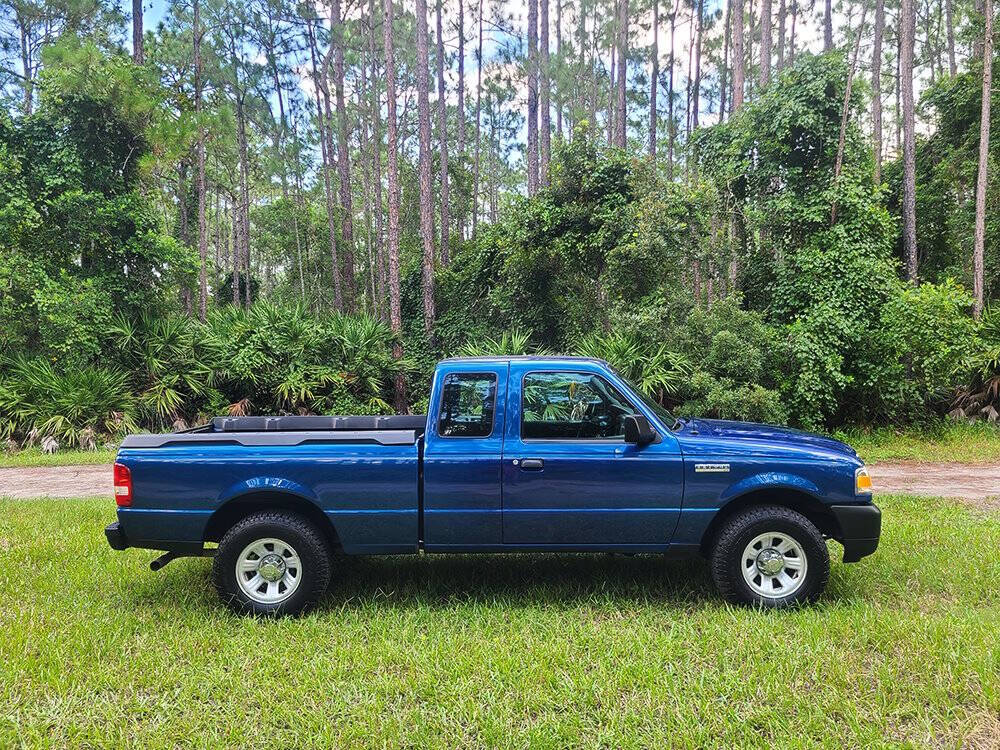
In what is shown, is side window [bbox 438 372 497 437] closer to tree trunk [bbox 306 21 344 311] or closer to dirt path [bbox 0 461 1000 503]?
dirt path [bbox 0 461 1000 503]

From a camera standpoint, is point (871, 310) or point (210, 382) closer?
point (871, 310)

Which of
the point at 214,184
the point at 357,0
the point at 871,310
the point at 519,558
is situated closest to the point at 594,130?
the point at 871,310

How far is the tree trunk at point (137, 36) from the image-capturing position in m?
16.9

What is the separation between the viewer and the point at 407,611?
4.48 meters

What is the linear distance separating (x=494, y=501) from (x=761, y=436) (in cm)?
211

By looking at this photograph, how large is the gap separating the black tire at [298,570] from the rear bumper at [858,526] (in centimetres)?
368

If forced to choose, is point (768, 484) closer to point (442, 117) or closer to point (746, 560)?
point (746, 560)

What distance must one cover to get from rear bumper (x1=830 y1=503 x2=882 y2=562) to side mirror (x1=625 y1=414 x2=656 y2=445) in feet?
4.61

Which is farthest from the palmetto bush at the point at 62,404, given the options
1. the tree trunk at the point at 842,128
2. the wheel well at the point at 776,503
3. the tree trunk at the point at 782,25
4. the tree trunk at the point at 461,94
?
the tree trunk at the point at 782,25

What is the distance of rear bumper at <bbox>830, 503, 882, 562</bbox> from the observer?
436cm

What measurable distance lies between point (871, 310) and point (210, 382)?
1354 centimetres

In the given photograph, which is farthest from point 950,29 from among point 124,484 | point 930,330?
point 124,484

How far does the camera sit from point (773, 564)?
441 cm

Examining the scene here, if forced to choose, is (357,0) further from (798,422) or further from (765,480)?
(765,480)
